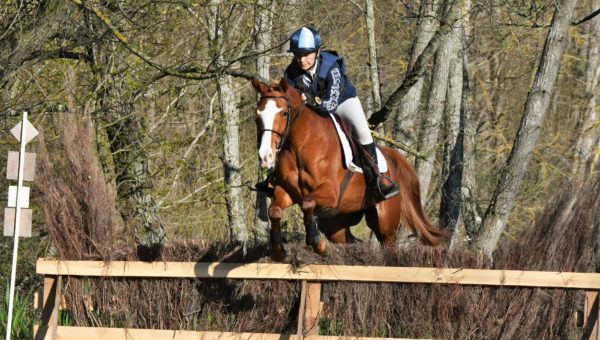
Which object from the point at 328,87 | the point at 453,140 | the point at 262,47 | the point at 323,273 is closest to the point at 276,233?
the point at 323,273

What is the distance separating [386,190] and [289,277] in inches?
71.0

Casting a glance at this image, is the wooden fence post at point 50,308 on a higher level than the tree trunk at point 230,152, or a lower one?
lower

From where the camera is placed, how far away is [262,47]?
1208 centimetres

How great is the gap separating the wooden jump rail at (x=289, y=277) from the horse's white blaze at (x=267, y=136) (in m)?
1.06

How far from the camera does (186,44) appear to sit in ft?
41.7

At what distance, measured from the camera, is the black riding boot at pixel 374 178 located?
970 cm

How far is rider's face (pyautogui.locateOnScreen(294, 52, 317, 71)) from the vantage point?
28.8 ft

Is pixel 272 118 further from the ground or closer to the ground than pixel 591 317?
further from the ground

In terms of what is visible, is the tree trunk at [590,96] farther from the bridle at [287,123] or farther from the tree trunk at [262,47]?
the bridle at [287,123]

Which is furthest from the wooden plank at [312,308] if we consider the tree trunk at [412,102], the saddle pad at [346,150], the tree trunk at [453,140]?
the tree trunk at [412,102]

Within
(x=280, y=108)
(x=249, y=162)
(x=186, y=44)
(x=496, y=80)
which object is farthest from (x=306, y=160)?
(x=496, y=80)

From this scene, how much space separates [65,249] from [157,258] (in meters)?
0.78

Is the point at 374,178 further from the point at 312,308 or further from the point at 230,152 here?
the point at 230,152

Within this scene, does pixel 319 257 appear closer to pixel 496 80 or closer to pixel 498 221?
pixel 498 221
